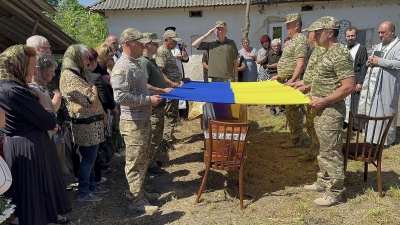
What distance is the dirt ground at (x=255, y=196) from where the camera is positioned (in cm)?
338

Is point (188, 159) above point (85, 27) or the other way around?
the other way around

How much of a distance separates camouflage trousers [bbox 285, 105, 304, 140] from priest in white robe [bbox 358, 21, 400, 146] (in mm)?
1142

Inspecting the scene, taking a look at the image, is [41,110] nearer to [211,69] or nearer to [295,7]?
[211,69]

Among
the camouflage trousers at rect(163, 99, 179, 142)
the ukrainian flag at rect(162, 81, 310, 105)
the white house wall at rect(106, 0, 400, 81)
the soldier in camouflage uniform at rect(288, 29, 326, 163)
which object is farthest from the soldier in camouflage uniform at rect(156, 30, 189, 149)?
the white house wall at rect(106, 0, 400, 81)

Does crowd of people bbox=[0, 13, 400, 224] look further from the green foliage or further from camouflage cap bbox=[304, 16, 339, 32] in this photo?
the green foliage

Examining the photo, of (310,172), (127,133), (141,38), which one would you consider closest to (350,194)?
(310,172)

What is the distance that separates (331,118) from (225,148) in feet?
3.62

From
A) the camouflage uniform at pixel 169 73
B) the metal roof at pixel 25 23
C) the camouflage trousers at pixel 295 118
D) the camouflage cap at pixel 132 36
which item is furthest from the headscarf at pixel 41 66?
the camouflage trousers at pixel 295 118

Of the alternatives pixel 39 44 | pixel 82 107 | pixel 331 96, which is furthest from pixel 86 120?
pixel 331 96

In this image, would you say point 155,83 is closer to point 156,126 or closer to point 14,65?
point 156,126

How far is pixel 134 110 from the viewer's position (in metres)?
3.36

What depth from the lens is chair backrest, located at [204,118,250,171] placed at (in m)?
3.39

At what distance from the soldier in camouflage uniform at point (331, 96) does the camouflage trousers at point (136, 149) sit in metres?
1.71

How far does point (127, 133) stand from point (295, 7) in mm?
11500
